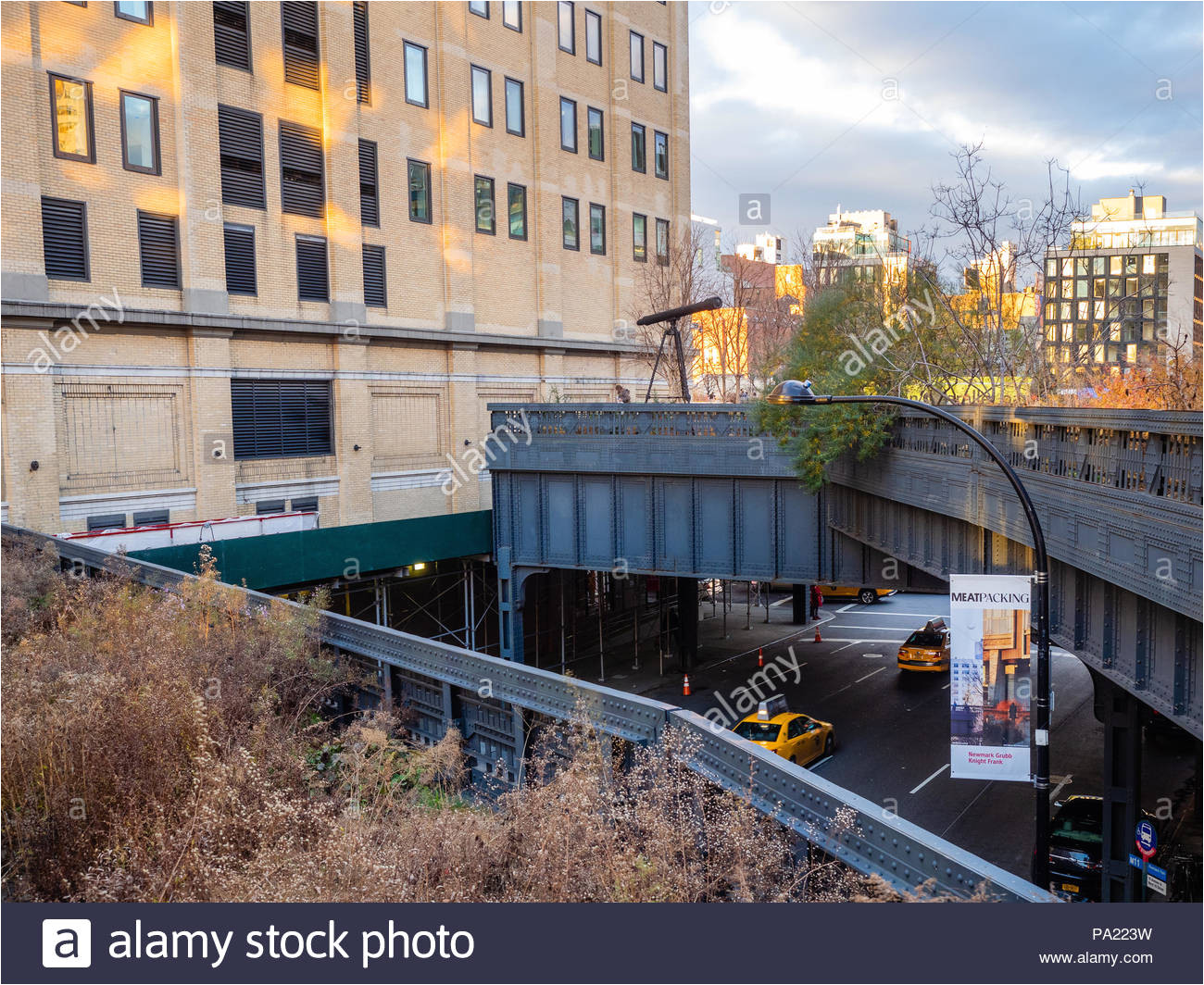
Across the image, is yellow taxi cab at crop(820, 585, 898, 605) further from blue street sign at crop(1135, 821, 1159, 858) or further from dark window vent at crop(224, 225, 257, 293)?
blue street sign at crop(1135, 821, 1159, 858)

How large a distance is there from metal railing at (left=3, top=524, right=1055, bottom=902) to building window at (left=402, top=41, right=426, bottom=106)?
26.9 meters

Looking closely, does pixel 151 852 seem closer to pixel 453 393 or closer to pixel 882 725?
pixel 882 725

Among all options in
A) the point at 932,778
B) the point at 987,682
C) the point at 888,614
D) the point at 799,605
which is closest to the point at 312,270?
the point at 932,778

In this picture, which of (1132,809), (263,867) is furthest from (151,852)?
(1132,809)

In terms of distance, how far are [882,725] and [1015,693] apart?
54.4 feet

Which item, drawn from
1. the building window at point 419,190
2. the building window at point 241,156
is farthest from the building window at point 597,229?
the building window at point 241,156

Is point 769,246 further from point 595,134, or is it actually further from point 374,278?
point 374,278

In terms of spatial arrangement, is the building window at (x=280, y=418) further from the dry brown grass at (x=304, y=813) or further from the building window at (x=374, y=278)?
the dry brown grass at (x=304, y=813)

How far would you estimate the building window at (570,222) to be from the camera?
4047 cm

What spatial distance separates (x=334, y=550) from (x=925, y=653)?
1921 centimetres

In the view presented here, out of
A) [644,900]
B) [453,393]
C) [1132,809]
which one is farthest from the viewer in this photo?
[453,393]

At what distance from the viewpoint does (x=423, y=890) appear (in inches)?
268

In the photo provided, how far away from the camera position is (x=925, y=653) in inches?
1257

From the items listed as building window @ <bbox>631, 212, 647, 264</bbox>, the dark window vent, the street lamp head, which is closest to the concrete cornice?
the dark window vent
